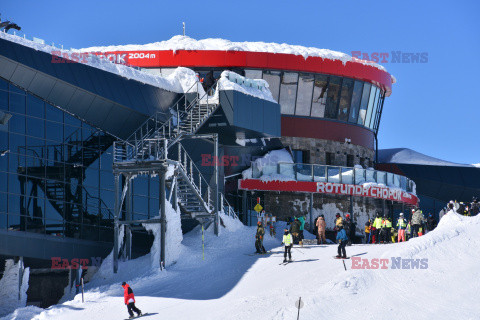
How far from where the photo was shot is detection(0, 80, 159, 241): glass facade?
117ft

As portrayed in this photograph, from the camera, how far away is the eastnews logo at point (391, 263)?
33.0 meters

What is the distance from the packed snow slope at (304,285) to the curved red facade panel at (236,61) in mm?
14326

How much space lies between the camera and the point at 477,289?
3102 cm

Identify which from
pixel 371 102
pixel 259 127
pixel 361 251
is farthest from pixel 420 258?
pixel 371 102

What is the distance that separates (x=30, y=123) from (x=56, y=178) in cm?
258

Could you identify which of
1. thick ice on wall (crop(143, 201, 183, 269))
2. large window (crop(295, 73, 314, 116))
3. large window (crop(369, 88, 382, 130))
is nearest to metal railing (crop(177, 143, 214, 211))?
thick ice on wall (crop(143, 201, 183, 269))

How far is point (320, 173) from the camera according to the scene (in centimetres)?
4984

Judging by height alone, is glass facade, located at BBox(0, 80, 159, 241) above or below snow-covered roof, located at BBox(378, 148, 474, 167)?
below

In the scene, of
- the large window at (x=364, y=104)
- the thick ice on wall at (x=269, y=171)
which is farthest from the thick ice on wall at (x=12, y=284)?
the large window at (x=364, y=104)

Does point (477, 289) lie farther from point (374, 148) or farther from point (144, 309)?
point (374, 148)

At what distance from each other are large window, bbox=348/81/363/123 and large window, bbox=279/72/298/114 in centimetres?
439

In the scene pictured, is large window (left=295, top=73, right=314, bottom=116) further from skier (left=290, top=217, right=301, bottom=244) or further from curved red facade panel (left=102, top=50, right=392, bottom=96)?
skier (left=290, top=217, right=301, bottom=244)

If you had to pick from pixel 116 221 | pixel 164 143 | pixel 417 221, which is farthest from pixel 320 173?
pixel 116 221

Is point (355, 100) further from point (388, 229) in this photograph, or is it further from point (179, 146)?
point (179, 146)
